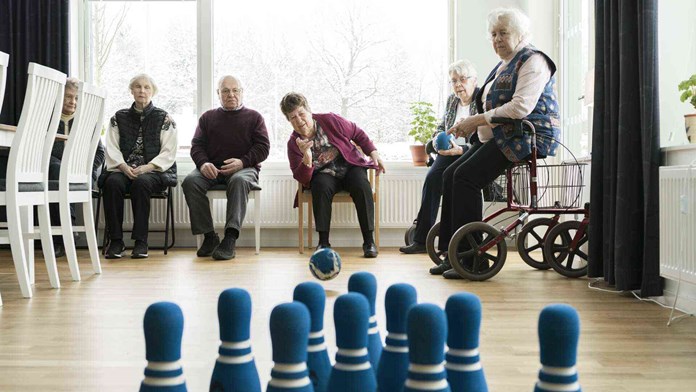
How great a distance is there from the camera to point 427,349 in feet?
2.61

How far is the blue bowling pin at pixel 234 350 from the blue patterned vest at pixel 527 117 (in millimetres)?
2839

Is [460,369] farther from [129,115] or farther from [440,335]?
[129,115]

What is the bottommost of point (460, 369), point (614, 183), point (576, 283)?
point (576, 283)

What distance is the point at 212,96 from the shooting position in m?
6.23

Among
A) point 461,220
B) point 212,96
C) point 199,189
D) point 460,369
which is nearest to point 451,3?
point 212,96

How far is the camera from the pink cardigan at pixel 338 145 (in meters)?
5.20

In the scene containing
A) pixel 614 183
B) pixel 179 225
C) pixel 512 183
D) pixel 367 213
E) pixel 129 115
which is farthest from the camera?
pixel 179 225

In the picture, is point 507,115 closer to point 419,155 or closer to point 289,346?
point 419,155

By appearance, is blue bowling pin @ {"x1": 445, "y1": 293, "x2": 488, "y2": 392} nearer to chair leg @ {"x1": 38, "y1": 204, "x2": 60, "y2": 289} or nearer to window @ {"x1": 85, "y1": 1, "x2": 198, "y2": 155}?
chair leg @ {"x1": 38, "y1": 204, "x2": 60, "y2": 289}

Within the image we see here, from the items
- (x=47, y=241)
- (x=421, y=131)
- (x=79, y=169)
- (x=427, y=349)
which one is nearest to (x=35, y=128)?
(x=47, y=241)

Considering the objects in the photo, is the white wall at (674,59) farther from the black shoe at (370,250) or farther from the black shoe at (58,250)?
the black shoe at (58,250)

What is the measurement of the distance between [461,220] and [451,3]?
302 centimetres

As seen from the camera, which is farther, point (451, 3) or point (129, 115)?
point (451, 3)

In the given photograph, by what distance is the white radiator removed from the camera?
8.54 ft
